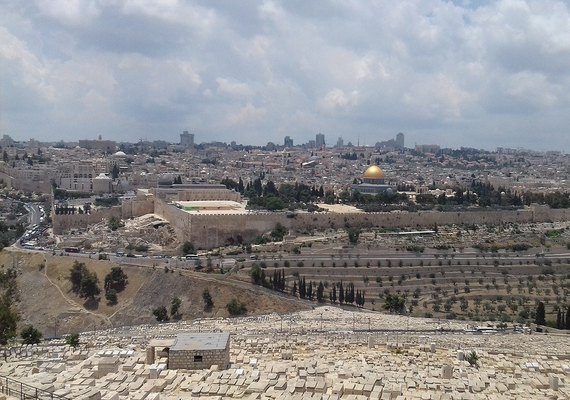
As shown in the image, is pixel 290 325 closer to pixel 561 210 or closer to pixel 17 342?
pixel 17 342

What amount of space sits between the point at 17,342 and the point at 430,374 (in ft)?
50.0

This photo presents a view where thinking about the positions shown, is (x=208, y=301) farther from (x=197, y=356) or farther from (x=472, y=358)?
(x=472, y=358)

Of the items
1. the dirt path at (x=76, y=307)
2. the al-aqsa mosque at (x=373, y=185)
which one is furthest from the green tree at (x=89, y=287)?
the al-aqsa mosque at (x=373, y=185)

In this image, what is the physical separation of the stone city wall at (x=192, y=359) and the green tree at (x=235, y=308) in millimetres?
14865

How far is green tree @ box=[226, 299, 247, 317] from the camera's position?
30.0m

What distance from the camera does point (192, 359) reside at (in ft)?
49.6

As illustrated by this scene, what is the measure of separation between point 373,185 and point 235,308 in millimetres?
35693

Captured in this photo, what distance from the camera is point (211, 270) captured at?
34656mm

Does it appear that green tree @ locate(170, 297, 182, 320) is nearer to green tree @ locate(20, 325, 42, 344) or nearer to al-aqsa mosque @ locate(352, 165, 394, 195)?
green tree @ locate(20, 325, 42, 344)

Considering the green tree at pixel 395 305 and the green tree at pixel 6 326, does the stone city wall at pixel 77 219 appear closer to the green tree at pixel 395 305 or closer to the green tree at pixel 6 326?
the green tree at pixel 6 326

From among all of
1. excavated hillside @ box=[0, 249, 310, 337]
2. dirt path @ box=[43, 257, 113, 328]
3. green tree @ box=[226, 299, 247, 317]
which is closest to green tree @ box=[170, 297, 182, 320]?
excavated hillside @ box=[0, 249, 310, 337]

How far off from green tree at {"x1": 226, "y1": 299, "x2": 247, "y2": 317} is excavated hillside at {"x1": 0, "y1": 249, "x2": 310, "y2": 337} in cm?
24

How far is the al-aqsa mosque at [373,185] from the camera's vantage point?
62.4 m

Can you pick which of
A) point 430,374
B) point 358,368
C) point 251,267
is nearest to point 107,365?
point 358,368
